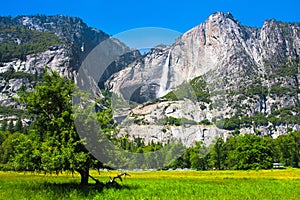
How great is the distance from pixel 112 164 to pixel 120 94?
9.73m

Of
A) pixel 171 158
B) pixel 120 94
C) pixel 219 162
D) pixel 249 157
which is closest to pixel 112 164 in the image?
pixel 171 158

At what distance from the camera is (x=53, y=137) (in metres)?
25.1

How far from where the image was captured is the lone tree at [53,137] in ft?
77.9

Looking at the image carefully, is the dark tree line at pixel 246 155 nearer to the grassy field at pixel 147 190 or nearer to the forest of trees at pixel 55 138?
the grassy field at pixel 147 190

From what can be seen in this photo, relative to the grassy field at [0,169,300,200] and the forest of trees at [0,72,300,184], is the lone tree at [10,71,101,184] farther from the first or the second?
the grassy field at [0,169,300,200]

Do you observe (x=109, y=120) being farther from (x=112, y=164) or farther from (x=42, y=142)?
(x=42, y=142)

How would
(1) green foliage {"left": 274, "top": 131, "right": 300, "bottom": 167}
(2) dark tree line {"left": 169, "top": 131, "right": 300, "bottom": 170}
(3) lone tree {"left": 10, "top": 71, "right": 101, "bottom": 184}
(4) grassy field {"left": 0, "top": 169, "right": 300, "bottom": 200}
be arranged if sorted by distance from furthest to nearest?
(1) green foliage {"left": 274, "top": 131, "right": 300, "bottom": 167} < (2) dark tree line {"left": 169, "top": 131, "right": 300, "bottom": 170} < (3) lone tree {"left": 10, "top": 71, "right": 101, "bottom": 184} < (4) grassy field {"left": 0, "top": 169, "right": 300, "bottom": 200}

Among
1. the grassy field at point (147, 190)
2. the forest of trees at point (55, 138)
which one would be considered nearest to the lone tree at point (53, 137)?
the forest of trees at point (55, 138)

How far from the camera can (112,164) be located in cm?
2625

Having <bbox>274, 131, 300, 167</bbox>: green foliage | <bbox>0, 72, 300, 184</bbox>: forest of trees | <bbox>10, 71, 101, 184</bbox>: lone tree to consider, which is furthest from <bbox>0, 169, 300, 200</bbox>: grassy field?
<bbox>274, 131, 300, 167</bbox>: green foliage

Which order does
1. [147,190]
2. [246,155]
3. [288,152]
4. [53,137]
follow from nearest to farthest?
1. [53,137]
2. [147,190]
3. [246,155]
4. [288,152]

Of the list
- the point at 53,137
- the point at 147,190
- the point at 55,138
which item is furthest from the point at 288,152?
the point at 53,137

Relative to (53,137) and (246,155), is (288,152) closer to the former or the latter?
(246,155)

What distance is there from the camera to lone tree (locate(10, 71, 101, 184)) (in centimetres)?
2375
